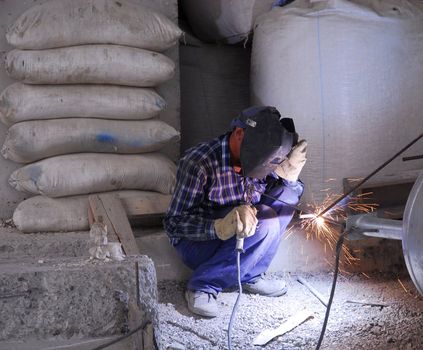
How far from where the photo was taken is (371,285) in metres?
2.87

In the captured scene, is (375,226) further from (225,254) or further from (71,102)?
(71,102)

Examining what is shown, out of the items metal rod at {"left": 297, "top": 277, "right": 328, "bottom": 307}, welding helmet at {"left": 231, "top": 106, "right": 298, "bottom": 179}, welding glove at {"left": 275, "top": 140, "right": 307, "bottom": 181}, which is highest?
welding helmet at {"left": 231, "top": 106, "right": 298, "bottom": 179}

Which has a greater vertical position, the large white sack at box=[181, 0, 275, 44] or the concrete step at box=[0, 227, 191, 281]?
the large white sack at box=[181, 0, 275, 44]

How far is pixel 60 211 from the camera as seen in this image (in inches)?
111

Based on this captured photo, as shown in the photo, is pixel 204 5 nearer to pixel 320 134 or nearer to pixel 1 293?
pixel 320 134

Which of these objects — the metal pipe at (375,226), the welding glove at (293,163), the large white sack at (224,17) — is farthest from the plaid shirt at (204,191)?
the large white sack at (224,17)

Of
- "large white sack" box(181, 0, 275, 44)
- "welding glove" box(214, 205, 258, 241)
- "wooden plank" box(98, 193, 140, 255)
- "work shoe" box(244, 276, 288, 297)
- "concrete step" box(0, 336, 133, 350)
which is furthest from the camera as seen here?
"large white sack" box(181, 0, 275, 44)

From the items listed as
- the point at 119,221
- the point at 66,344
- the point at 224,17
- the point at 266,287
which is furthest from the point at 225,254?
the point at 224,17

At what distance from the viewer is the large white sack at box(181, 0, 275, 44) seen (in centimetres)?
336

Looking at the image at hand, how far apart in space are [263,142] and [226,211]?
18.4 inches

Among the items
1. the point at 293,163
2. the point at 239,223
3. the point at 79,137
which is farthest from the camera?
the point at 79,137

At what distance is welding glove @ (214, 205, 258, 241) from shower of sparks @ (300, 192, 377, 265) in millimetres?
538

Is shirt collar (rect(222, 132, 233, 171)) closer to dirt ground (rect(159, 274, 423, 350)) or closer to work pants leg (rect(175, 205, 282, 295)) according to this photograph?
work pants leg (rect(175, 205, 282, 295))

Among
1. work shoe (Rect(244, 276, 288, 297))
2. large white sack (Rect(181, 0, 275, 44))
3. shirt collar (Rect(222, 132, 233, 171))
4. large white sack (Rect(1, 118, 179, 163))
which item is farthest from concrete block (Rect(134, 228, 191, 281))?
large white sack (Rect(181, 0, 275, 44))
